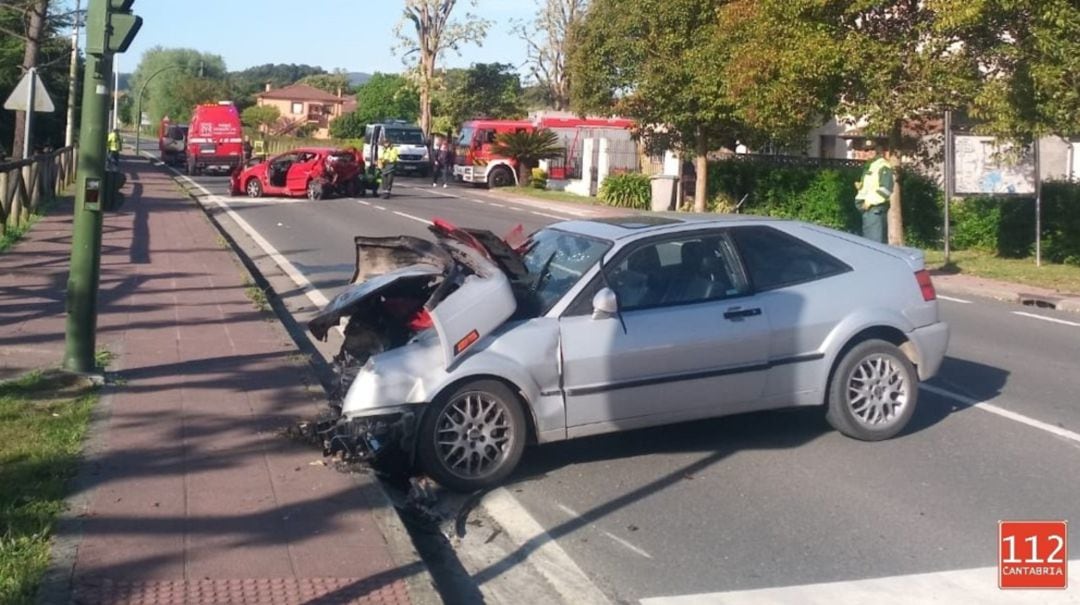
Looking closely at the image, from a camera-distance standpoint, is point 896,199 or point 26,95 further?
point 26,95

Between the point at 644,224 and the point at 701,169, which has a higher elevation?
the point at 701,169

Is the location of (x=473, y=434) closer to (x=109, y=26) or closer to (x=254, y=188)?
(x=109, y=26)

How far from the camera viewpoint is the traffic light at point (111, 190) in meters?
9.38

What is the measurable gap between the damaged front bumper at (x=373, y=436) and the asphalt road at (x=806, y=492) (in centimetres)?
74

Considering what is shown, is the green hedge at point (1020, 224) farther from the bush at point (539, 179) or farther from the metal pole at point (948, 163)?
the bush at point (539, 179)

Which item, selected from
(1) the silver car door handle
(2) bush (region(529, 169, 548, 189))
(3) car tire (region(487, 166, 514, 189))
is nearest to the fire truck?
(3) car tire (region(487, 166, 514, 189))

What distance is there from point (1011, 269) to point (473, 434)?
48.6ft

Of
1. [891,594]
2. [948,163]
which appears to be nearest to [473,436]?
[891,594]

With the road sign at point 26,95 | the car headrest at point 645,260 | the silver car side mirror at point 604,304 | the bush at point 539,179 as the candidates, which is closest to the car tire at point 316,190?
the road sign at point 26,95

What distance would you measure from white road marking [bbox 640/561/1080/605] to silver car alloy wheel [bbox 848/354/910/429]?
7.82ft

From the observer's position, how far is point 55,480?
22.0ft

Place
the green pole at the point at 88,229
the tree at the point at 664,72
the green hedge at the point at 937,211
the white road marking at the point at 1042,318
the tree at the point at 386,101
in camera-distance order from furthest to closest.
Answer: the tree at the point at 386,101 < the tree at the point at 664,72 < the green hedge at the point at 937,211 < the white road marking at the point at 1042,318 < the green pole at the point at 88,229

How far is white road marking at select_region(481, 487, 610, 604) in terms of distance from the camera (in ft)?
19.4

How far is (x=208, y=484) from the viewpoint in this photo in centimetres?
685
